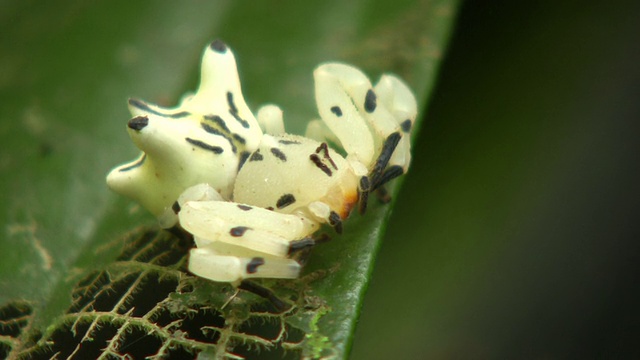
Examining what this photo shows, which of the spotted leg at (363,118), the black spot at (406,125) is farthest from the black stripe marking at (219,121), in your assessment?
the black spot at (406,125)

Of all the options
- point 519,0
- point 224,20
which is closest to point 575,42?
point 519,0

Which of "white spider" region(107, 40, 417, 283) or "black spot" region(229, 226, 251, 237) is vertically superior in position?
"white spider" region(107, 40, 417, 283)

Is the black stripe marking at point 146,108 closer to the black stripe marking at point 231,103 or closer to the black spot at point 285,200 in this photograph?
the black stripe marking at point 231,103

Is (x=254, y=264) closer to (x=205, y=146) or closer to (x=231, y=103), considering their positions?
(x=205, y=146)

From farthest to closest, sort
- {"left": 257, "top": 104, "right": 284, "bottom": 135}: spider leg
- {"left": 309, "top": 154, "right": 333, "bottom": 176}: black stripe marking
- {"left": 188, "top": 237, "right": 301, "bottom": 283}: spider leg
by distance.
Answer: {"left": 257, "top": 104, "right": 284, "bottom": 135}: spider leg < {"left": 309, "top": 154, "right": 333, "bottom": 176}: black stripe marking < {"left": 188, "top": 237, "right": 301, "bottom": 283}: spider leg

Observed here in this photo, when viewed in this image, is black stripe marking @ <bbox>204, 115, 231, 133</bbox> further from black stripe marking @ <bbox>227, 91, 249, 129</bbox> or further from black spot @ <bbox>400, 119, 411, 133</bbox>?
black spot @ <bbox>400, 119, 411, 133</bbox>

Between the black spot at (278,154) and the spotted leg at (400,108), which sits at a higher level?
the spotted leg at (400,108)

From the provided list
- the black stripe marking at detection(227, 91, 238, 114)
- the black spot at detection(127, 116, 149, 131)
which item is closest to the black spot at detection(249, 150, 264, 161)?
the black stripe marking at detection(227, 91, 238, 114)

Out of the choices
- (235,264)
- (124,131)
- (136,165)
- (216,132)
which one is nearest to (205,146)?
(216,132)
